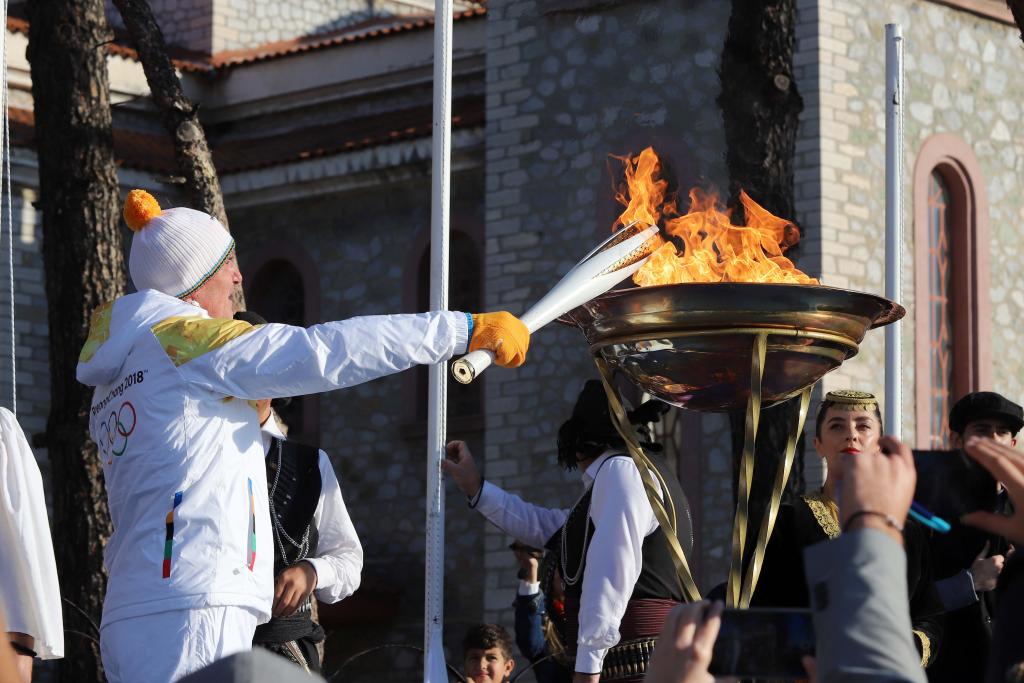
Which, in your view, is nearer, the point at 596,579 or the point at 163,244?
the point at 163,244

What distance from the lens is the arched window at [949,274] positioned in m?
17.3

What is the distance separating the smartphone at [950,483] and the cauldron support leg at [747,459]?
684 millimetres

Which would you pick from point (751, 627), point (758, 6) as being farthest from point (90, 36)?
point (751, 627)

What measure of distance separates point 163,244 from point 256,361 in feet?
1.82

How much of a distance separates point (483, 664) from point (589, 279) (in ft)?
14.0

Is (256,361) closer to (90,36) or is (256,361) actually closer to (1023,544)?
(1023,544)

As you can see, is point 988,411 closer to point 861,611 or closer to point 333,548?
point 333,548

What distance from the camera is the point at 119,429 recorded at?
17.9 ft

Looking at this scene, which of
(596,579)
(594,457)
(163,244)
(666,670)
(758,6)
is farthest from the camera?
(758,6)

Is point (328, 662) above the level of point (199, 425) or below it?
below

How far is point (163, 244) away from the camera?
5613mm

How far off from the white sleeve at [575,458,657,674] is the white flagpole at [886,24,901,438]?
1987 mm

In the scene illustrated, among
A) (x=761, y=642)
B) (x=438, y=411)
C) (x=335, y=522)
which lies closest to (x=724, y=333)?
(x=335, y=522)

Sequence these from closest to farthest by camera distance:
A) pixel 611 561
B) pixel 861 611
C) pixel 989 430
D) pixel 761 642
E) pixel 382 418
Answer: pixel 861 611 < pixel 761 642 < pixel 611 561 < pixel 989 430 < pixel 382 418
